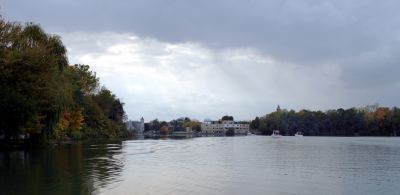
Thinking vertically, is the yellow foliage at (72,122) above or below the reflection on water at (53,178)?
above

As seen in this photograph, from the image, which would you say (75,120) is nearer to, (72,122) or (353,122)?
(72,122)

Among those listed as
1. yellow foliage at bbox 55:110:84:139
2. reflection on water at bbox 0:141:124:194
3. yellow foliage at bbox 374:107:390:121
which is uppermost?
yellow foliage at bbox 374:107:390:121

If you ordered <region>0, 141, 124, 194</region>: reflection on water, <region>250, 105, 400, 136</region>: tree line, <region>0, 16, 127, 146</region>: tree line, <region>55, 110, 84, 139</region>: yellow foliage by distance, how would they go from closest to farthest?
<region>0, 141, 124, 194</region>: reflection on water
<region>0, 16, 127, 146</region>: tree line
<region>55, 110, 84, 139</region>: yellow foliage
<region>250, 105, 400, 136</region>: tree line

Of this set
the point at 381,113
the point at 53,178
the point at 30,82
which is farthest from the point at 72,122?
the point at 381,113

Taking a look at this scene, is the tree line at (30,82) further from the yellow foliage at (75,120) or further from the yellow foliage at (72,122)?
the yellow foliage at (75,120)

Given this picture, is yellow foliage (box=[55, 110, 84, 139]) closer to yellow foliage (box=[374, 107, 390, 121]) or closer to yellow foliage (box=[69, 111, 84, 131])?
yellow foliage (box=[69, 111, 84, 131])

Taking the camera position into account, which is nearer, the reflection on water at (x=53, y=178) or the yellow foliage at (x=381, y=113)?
the reflection on water at (x=53, y=178)

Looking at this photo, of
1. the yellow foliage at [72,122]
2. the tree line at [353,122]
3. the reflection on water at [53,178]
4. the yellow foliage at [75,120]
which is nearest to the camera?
the reflection on water at [53,178]

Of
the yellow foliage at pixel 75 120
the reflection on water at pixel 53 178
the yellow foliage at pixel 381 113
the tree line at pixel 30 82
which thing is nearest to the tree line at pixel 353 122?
the yellow foliage at pixel 381 113

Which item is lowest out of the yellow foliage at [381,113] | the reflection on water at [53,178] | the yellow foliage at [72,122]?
the reflection on water at [53,178]

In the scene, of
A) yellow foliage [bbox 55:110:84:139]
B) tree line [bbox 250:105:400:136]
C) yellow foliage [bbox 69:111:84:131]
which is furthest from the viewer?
tree line [bbox 250:105:400:136]

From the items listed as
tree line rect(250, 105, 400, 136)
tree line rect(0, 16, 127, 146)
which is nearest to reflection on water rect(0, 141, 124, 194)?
tree line rect(0, 16, 127, 146)

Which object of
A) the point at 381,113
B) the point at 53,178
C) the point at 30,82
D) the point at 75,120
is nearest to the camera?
the point at 53,178

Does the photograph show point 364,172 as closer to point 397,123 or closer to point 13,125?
point 13,125
